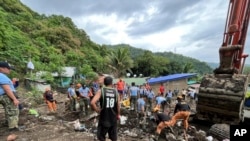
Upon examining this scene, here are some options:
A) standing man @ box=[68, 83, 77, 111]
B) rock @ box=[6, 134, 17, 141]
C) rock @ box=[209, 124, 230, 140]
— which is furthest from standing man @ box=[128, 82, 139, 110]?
rock @ box=[6, 134, 17, 141]

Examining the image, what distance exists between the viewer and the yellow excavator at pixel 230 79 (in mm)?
8102

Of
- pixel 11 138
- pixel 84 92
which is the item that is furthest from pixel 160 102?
pixel 11 138

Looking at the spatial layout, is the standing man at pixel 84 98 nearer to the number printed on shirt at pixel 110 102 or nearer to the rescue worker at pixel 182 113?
the rescue worker at pixel 182 113

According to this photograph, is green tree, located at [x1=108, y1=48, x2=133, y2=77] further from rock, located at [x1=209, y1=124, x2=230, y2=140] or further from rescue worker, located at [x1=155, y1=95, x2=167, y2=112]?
rock, located at [x1=209, y1=124, x2=230, y2=140]

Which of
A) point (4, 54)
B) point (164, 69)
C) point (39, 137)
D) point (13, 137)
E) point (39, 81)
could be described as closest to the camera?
point (13, 137)

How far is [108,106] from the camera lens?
15.7 feet

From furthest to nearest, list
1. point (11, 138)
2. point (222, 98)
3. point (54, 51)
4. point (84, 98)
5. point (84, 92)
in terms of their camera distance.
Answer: point (54, 51) < point (84, 92) < point (84, 98) < point (222, 98) < point (11, 138)

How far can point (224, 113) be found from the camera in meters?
8.34

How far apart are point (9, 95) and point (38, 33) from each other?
37.7 meters

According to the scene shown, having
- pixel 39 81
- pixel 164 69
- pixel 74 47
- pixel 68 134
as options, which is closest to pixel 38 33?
pixel 74 47

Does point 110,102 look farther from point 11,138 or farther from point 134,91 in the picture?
point 134,91

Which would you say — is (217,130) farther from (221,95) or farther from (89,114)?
(89,114)

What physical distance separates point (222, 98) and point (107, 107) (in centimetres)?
491

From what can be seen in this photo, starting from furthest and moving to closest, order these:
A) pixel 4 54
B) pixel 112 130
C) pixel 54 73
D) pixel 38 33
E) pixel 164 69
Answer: pixel 164 69 → pixel 38 33 → pixel 54 73 → pixel 4 54 → pixel 112 130
